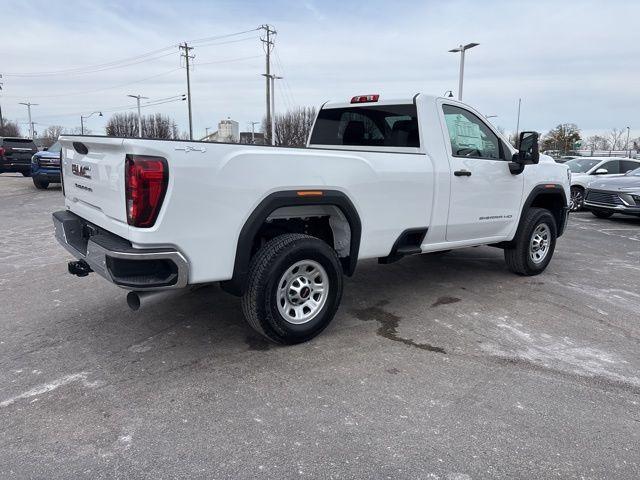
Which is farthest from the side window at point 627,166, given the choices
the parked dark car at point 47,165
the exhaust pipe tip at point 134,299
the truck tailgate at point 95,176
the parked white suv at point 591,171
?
the parked dark car at point 47,165

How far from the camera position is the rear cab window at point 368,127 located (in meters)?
5.04

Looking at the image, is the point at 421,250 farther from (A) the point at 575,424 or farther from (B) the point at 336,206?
(A) the point at 575,424

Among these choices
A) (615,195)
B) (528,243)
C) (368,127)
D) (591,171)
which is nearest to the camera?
(368,127)

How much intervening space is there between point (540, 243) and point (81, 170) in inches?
212

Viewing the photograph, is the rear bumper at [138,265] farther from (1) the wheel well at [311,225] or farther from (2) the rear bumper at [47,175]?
(2) the rear bumper at [47,175]

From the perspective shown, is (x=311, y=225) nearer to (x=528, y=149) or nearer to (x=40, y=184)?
(x=528, y=149)

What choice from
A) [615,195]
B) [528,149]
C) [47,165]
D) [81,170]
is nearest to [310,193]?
[81,170]

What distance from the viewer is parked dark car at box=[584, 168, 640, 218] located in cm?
1187

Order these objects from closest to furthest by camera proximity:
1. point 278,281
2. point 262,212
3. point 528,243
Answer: point 262,212, point 278,281, point 528,243

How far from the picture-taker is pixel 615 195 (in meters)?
12.2

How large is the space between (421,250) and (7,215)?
10.0m

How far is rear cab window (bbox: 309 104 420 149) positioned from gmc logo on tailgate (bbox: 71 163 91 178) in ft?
9.40

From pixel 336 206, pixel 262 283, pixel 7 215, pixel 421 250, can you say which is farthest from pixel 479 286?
pixel 7 215

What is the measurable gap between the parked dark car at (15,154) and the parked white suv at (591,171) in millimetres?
19517
